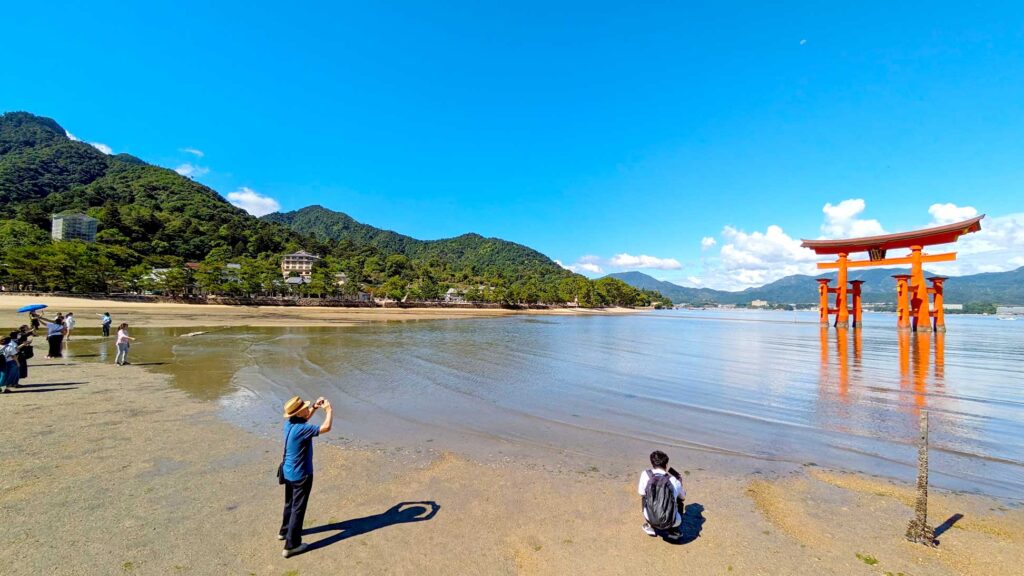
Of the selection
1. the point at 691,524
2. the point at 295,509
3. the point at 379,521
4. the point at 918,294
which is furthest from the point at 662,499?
the point at 918,294

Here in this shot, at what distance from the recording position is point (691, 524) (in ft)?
15.9

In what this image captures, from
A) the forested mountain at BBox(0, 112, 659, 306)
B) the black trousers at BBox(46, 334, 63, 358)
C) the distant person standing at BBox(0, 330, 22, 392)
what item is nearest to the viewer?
the distant person standing at BBox(0, 330, 22, 392)

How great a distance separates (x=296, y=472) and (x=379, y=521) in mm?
1176

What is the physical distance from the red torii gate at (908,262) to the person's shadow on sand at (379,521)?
49872 millimetres

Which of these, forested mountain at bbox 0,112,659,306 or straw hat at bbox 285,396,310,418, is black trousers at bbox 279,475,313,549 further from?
forested mountain at bbox 0,112,659,306

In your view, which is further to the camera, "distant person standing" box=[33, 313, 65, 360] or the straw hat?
"distant person standing" box=[33, 313, 65, 360]

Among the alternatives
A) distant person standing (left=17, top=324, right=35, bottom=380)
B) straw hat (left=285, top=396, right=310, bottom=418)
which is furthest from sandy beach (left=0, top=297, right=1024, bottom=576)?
distant person standing (left=17, top=324, right=35, bottom=380)

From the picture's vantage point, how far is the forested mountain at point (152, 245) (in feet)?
182

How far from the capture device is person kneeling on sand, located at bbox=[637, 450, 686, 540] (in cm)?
436

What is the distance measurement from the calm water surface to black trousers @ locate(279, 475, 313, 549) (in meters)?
3.54

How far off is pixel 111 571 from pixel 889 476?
9821 mm

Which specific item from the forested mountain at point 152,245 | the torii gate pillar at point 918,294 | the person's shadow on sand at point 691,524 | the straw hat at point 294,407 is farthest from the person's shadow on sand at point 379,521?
the forested mountain at point 152,245

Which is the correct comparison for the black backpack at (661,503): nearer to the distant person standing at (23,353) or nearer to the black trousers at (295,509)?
the black trousers at (295,509)

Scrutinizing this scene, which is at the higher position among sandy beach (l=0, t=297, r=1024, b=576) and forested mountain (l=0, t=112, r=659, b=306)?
forested mountain (l=0, t=112, r=659, b=306)
